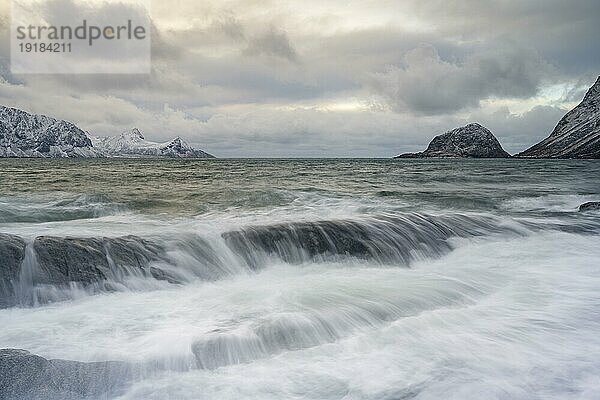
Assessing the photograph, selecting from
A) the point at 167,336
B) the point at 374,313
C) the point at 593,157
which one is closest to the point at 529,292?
the point at 374,313

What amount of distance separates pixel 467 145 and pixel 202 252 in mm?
163635

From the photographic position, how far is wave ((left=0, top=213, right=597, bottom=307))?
7105 mm

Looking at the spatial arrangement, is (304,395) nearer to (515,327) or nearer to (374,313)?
(374,313)

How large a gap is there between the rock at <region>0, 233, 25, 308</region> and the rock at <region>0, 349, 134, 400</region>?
2.49 m

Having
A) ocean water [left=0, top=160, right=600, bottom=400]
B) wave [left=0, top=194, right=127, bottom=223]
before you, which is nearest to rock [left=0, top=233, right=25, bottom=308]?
ocean water [left=0, top=160, right=600, bottom=400]

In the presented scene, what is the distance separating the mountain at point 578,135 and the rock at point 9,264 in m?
126

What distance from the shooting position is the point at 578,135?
12638 cm

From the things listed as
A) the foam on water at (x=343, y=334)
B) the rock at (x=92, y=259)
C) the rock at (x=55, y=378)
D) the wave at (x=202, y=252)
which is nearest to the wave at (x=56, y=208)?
the rock at (x=92, y=259)

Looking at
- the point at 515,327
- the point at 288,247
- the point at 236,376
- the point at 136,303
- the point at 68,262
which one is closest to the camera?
the point at 236,376

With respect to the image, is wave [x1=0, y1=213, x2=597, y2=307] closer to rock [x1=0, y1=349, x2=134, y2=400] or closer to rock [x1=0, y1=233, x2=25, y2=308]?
rock [x1=0, y1=233, x2=25, y2=308]

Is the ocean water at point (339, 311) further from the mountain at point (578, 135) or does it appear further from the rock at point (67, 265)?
the mountain at point (578, 135)

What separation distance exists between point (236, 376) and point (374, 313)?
8.14 ft

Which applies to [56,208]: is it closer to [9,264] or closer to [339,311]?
[9,264]

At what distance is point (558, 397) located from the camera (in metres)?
4.37
